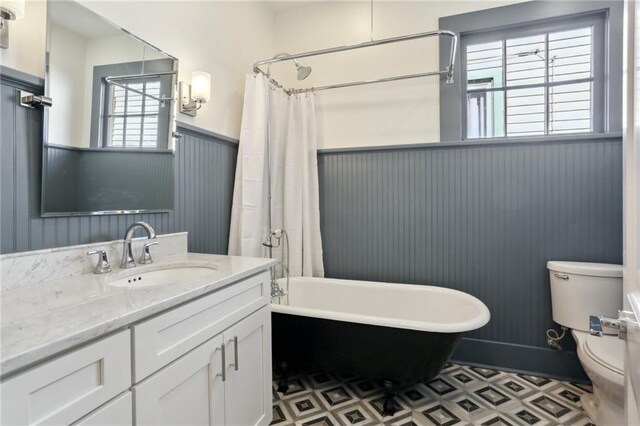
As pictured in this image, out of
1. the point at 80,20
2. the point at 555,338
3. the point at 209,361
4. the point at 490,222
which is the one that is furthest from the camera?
the point at 490,222

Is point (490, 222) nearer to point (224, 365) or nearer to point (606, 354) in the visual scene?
point (606, 354)

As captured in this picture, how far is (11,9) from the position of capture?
3.39ft

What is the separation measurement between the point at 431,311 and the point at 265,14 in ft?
8.70

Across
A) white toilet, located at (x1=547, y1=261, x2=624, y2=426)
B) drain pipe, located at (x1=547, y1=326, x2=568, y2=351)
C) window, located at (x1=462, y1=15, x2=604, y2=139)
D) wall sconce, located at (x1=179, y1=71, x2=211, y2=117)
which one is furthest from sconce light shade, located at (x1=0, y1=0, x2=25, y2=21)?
drain pipe, located at (x1=547, y1=326, x2=568, y2=351)

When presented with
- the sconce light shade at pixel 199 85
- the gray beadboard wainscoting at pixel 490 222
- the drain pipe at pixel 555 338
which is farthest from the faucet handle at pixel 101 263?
the drain pipe at pixel 555 338

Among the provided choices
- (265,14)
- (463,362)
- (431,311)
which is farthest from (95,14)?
(463,362)

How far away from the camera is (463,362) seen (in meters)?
2.23

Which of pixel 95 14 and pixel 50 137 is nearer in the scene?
pixel 50 137

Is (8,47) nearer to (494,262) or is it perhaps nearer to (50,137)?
(50,137)

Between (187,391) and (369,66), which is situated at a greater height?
(369,66)

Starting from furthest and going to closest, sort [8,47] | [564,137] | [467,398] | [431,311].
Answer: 1. [431,311]
2. [564,137]
3. [467,398]
4. [8,47]

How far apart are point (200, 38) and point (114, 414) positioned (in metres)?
1.96

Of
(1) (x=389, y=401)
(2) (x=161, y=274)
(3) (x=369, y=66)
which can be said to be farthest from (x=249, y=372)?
(3) (x=369, y=66)

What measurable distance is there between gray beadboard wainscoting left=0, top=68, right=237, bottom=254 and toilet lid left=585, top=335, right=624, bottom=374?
2137 mm
